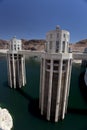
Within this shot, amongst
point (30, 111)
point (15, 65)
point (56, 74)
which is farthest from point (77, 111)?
point (15, 65)

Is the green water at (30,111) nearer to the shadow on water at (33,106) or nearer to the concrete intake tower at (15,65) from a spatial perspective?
the shadow on water at (33,106)

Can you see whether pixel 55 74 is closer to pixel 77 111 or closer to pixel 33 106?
pixel 33 106

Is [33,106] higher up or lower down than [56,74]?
lower down

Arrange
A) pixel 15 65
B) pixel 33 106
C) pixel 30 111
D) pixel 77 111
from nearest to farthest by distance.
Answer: pixel 30 111, pixel 77 111, pixel 33 106, pixel 15 65

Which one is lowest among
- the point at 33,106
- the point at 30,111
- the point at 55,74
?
the point at 30,111

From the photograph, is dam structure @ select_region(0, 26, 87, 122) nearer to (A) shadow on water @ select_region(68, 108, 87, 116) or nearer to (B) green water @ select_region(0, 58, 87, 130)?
(B) green water @ select_region(0, 58, 87, 130)

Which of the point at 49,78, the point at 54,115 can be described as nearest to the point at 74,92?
the point at 54,115
